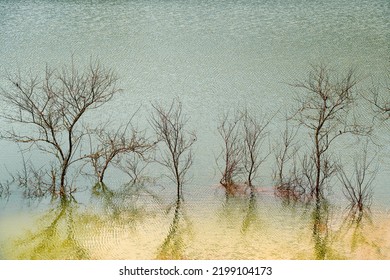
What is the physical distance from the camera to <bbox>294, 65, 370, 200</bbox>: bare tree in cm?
1071

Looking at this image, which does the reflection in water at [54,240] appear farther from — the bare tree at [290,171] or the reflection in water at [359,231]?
the reflection in water at [359,231]

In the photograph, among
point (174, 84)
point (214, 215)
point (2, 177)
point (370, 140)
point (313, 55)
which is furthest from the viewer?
point (313, 55)

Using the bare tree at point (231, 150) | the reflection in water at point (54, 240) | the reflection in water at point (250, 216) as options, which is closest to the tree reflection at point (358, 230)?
the reflection in water at point (250, 216)

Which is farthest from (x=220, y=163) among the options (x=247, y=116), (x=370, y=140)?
(x=370, y=140)

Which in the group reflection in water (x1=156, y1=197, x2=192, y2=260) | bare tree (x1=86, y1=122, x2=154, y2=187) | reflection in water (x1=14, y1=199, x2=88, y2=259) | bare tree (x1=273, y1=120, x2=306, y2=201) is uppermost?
bare tree (x1=86, y1=122, x2=154, y2=187)

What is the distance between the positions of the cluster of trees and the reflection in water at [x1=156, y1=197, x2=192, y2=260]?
99 cm

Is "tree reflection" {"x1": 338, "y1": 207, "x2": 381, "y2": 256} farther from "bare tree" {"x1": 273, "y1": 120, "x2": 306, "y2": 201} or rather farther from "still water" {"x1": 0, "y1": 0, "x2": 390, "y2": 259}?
"bare tree" {"x1": 273, "y1": 120, "x2": 306, "y2": 201}

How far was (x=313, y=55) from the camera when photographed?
1534 centimetres

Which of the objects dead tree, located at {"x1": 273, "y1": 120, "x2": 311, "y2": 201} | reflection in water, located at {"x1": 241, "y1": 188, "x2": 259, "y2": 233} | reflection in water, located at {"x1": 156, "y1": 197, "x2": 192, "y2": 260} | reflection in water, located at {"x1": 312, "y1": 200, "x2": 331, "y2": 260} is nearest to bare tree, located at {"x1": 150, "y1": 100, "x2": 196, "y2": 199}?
reflection in water, located at {"x1": 156, "y1": 197, "x2": 192, "y2": 260}

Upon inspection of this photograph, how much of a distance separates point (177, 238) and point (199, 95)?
199 inches

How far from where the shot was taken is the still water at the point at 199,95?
891 cm

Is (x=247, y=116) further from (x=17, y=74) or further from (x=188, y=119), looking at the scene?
(x=17, y=74)

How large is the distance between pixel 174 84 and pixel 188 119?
193 cm

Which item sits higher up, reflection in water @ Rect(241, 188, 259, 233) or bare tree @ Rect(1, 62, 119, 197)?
bare tree @ Rect(1, 62, 119, 197)
